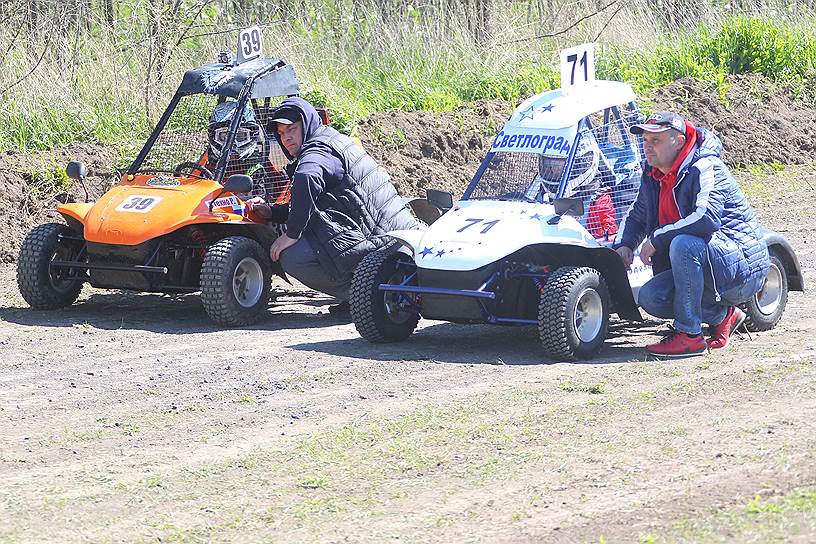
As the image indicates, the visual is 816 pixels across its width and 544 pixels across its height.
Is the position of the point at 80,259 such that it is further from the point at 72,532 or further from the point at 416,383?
the point at 72,532

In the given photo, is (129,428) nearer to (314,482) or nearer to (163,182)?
(314,482)

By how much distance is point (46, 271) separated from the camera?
10.8 metres

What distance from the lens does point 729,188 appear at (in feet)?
28.4

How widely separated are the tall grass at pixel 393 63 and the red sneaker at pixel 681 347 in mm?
7832

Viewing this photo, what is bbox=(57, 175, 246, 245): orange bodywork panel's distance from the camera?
402 inches

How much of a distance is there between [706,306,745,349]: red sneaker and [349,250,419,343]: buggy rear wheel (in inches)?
78.9

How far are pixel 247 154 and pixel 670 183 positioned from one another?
3831 mm

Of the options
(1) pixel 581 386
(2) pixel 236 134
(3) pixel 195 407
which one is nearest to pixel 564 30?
(2) pixel 236 134

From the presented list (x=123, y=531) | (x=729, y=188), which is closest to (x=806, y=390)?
(x=729, y=188)

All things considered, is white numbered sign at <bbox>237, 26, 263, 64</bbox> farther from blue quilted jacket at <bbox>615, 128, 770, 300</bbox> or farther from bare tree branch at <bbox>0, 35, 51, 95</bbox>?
bare tree branch at <bbox>0, 35, 51, 95</bbox>

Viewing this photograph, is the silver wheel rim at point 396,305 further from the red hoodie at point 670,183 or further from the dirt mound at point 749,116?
the dirt mound at point 749,116

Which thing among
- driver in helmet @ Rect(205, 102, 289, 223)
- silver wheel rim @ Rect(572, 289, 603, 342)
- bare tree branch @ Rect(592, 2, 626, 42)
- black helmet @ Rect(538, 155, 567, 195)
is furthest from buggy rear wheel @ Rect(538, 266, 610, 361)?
bare tree branch @ Rect(592, 2, 626, 42)

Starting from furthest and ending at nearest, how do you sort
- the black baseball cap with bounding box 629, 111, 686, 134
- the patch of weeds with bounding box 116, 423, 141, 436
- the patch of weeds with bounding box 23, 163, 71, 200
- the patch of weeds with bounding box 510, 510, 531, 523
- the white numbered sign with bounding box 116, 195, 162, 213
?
1. the patch of weeds with bounding box 23, 163, 71, 200
2. the white numbered sign with bounding box 116, 195, 162, 213
3. the black baseball cap with bounding box 629, 111, 686, 134
4. the patch of weeds with bounding box 116, 423, 141, 436
5. the patch of weeds with bounding box 510, 510, 531, 523

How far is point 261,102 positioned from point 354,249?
3815mm
